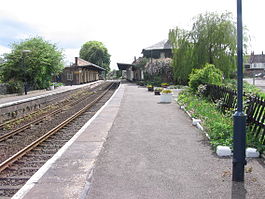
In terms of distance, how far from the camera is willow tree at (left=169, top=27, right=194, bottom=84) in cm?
2452

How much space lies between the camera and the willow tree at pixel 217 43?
77.2ft

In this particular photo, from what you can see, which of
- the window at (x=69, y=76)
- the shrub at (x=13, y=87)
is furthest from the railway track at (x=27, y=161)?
the window at (x=69, y=76)

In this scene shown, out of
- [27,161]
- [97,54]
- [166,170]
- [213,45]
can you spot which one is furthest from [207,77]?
[97,54]

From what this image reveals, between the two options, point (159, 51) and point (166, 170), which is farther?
point (159, 51)

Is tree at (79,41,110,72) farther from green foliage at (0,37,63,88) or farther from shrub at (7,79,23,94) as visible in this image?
shrub at (7,79,23,94)

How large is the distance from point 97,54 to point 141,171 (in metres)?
90.2

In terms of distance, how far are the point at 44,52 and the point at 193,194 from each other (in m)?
31.2

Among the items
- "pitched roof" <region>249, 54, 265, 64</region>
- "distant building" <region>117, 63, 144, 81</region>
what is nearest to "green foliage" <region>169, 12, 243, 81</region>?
"distant building" <region>117, 63, 144, 81</region>

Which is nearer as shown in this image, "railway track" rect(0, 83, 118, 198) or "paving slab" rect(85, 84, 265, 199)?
"paving slab" rect(85, 84, 265, 199)

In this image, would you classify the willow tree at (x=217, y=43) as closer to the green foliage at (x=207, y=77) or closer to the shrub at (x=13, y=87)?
the green foliage at (x=207, y=77)

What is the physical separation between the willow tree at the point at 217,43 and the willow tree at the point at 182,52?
84 centimetres

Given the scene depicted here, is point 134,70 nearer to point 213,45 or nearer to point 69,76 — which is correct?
point 69,76

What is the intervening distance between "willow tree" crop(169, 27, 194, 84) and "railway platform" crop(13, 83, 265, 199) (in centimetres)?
1741

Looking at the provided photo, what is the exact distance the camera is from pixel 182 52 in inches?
1027
